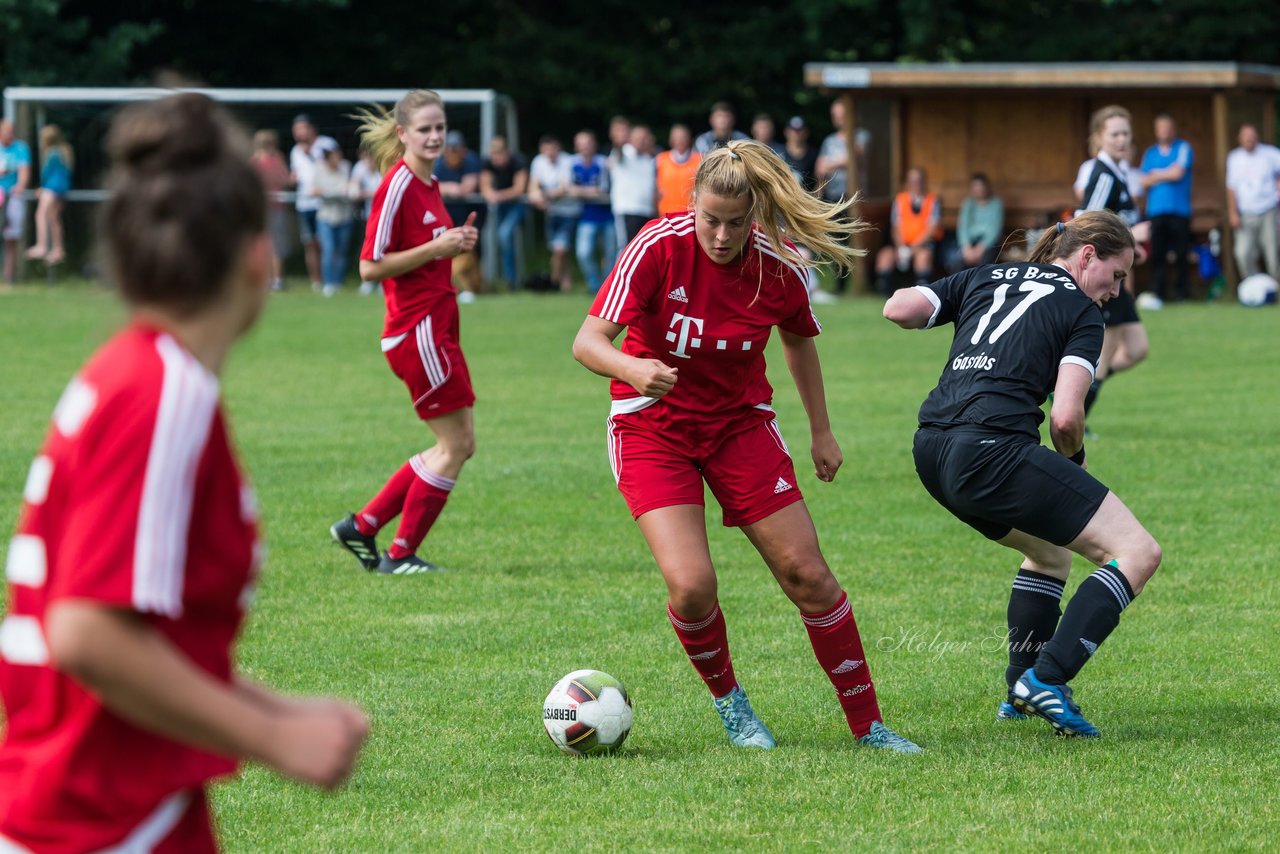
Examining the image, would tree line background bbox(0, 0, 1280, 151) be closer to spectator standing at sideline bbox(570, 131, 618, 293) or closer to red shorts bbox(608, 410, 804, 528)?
spectator standing at sideline bbox(570, 131, 618, 293)

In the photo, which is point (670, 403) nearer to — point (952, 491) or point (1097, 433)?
point (952, 491)

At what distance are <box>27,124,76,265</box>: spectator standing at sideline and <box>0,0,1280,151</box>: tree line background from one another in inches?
235

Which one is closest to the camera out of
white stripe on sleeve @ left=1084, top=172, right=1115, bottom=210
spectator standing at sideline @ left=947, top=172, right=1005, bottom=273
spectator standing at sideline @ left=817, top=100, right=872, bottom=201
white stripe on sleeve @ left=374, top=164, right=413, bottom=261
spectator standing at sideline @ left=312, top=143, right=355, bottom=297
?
white stripe on sleeve @ left=374, top=164, right=413, bottom=261

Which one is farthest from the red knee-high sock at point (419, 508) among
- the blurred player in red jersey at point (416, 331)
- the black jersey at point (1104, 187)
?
the black jersey at point (1104, 187)

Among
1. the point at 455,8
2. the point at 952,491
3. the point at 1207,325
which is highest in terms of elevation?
the point at 455,8

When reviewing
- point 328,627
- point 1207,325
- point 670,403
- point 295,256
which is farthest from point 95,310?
point 670,403

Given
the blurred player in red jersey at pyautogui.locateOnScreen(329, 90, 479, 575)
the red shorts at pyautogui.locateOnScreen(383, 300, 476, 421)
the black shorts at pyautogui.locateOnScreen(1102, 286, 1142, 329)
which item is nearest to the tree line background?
the black shorts at pyautogui.locateOnScreen(1102, 286, 1142, 329)

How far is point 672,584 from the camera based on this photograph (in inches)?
187

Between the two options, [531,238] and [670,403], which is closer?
[670,403]

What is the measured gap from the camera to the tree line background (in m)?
30.2

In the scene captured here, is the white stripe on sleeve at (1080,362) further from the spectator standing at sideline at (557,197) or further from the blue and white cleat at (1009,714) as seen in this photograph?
the spectator standing at sideline at (557,197)

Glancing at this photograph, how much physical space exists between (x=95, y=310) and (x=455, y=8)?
16.3 metres

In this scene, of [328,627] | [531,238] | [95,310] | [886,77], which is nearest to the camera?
[328,627]

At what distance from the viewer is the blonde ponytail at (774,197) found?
15.1 feet
